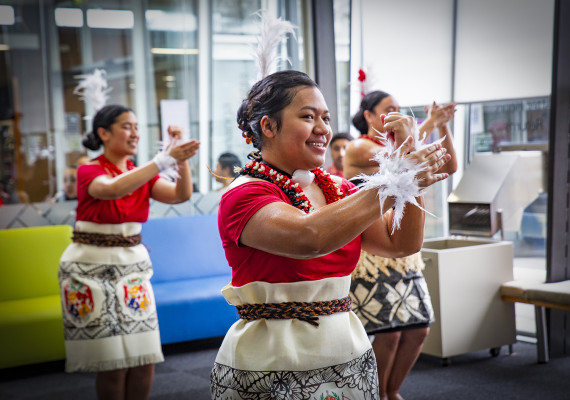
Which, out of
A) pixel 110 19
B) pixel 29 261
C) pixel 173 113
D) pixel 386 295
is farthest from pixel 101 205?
pixel 110 19

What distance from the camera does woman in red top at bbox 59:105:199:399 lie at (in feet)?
9.64

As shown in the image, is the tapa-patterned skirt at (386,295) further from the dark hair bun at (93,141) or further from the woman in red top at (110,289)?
the dark hair bun at (93,141)

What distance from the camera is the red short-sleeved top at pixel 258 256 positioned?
4.51 ft

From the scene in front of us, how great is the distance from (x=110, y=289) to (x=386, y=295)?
4.04 ft

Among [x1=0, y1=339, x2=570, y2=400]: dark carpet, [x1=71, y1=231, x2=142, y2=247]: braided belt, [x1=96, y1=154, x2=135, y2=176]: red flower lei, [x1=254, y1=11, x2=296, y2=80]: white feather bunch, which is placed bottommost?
[x1=0, y1=339, x2=570, y2=400]: dark carpet

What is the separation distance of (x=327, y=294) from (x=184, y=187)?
165cm

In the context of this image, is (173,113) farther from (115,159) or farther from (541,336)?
(541,336)

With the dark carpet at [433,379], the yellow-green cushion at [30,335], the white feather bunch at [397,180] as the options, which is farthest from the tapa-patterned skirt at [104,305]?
the white feather bunch at [397,180]

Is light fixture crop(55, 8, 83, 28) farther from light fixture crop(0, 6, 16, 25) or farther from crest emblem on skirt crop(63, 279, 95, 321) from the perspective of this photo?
crest emblem on skirt crop(63, 279, 95, 321)

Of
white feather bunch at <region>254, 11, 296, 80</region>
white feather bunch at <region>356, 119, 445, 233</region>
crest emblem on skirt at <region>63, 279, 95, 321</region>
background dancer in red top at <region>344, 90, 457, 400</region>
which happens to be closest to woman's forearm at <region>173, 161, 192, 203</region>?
crest emblem on skirt at <region>63, 279, 95, 321</region>

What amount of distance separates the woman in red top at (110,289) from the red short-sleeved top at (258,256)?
1489mm

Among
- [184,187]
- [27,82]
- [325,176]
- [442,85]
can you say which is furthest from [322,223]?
[27,82]

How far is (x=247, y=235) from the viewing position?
1351 millimetres

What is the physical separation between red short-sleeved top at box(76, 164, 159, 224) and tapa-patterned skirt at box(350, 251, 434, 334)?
104 centimetres
